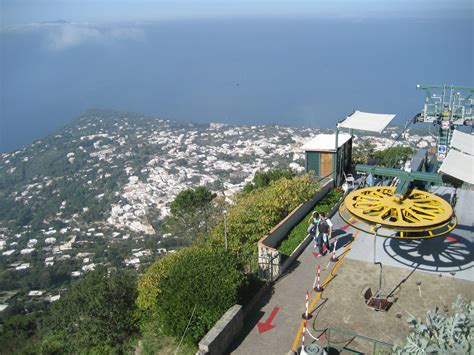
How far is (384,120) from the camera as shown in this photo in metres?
16.9

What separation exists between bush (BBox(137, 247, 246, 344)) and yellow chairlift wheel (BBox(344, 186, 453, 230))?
3431 mm

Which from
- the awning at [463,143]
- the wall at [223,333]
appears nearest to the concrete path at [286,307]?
the wall at [223,333]

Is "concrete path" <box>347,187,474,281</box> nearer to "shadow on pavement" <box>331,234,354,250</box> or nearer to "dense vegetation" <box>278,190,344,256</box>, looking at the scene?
"shadow on pavement" <box>331,234,354,250</box>

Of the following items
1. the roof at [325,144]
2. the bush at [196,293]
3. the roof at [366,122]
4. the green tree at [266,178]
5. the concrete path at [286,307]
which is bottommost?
the green tree at [266,178]

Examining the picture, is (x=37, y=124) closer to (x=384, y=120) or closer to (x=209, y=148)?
(x=209, y=148)

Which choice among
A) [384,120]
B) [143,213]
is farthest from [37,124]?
[384,120]

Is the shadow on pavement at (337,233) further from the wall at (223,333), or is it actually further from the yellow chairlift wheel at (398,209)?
the wall at (223,333)

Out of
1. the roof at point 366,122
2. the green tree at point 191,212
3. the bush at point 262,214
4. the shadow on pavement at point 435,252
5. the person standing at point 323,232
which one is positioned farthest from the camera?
the green tree at point 191,212

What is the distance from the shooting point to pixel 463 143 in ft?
41.2

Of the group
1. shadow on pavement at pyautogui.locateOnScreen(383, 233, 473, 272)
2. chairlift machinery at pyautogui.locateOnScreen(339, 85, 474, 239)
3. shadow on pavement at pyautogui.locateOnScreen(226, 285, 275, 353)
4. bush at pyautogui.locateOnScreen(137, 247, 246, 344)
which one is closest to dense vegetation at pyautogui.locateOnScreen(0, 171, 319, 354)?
bush at pyautogui.locateOnScreen(137, 247, 246, 344)

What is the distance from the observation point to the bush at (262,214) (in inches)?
502

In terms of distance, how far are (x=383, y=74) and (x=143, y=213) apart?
496 feet

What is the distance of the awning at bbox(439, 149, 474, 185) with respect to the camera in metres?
10.2

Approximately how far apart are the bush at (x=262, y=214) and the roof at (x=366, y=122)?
2.76 metres
